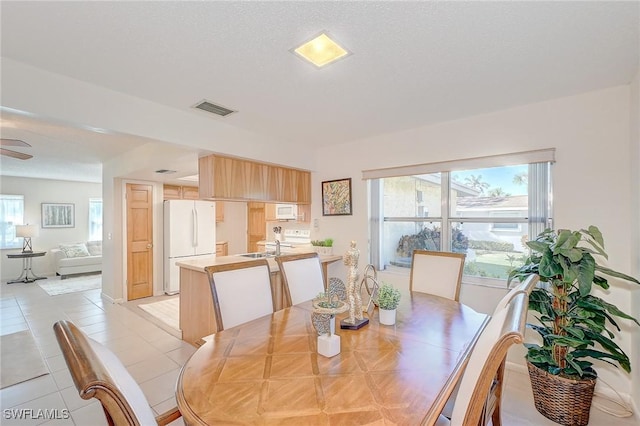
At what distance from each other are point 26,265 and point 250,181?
22.9 ft

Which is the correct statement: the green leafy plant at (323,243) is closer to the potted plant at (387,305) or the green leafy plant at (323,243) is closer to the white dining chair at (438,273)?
the white dining chair at (438,273)

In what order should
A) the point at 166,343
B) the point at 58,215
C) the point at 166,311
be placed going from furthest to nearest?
1. the point at 58,215
2. the point at 166,311
3. the point at 166,343

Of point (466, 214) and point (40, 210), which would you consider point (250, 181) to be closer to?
point (466, 214)

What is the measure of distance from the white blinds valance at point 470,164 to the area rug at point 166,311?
3.31m

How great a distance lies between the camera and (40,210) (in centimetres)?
707

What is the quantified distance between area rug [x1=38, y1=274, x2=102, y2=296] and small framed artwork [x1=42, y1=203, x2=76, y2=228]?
4.57 ft

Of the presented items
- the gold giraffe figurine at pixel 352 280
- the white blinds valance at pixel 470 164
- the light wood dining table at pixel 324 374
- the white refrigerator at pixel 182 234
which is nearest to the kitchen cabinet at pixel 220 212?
the white refrigerator at pixel 182 234

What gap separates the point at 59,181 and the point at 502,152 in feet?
31.3

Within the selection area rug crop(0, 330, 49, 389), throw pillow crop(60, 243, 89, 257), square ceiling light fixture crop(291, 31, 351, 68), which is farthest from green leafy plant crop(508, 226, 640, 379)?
throw pillow crop(60, 243, 89, 257)

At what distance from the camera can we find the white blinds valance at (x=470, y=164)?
2.55m

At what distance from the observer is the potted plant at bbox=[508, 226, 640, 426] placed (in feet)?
6.31

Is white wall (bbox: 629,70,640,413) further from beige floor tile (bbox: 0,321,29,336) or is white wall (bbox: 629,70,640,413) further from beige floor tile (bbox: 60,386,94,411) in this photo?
beige floor tile (bbox: 0,321,29,336)

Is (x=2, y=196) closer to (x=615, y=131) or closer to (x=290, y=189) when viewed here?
(x=290, y=189)

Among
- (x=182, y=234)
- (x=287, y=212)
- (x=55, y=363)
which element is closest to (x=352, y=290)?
(x=287, y=212)
